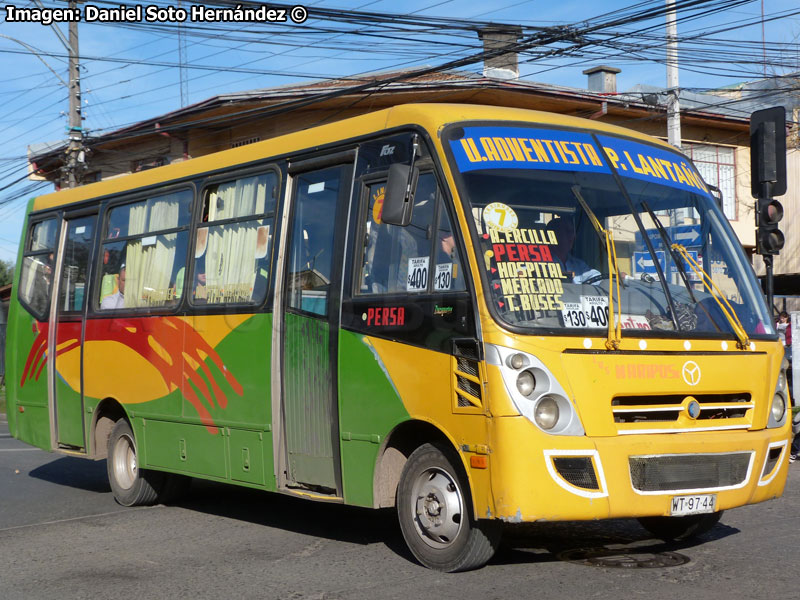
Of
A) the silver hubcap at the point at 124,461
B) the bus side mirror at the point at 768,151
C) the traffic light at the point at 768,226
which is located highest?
the bus side mirror at the point at 768,151

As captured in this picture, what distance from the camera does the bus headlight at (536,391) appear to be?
6.11 m

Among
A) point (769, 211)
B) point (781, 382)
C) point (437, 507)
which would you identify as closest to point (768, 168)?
point (769, 211)

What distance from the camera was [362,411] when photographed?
23.7 ft

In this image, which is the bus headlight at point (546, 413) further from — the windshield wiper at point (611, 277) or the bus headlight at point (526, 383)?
the windshield wiper at point (611, 277)

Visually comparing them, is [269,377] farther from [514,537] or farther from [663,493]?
[663,493]

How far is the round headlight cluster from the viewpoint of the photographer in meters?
7.12

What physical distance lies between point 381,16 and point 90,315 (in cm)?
690

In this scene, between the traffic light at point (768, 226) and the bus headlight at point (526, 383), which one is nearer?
the bus headlight at point (526, 383)

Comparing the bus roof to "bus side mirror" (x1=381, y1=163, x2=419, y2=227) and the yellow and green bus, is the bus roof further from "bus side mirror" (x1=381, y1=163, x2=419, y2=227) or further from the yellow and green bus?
"bus side mirror" (x1=381, y1=163, x2=419, y2=227)

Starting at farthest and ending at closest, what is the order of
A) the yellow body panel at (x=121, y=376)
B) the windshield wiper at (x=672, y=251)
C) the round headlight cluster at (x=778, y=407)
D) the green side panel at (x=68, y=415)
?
the green side panel at (x=68, y=415) < the yellow body panel at (x=121, y=376) < the round headlight cluster at (x=778, y=407) < the windshield wiper at (x=672, y=251)

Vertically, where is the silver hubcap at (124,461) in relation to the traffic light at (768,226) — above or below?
below

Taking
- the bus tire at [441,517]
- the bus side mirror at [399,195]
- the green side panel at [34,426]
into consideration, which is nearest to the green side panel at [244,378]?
the bus tire at [441,517]

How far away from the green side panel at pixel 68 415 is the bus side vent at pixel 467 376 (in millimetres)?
5933

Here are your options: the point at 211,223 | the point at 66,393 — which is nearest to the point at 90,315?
the point at 66,393
